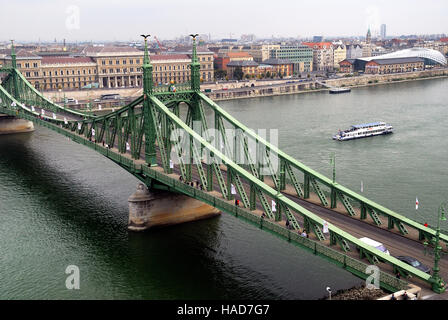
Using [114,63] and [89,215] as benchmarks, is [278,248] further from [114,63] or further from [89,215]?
[114,63]

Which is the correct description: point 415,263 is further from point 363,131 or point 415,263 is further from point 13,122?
point 13,122

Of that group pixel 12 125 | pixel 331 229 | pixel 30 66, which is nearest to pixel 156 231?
pixel 331 229

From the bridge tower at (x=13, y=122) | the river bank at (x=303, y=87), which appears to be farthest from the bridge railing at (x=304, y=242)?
the river bank at (x=303, y=87)

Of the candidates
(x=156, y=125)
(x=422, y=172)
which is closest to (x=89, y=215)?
(x=156, y=125)

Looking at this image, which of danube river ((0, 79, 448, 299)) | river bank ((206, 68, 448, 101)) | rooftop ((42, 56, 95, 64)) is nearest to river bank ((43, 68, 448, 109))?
river bank ((206, 68, 448, 101))

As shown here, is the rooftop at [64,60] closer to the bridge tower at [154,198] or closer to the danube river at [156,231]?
the danube river at [156,231]

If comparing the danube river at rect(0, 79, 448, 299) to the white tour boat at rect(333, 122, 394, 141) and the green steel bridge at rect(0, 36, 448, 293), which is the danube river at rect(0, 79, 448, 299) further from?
the green steel bridge at rect(0, 36, 448, 293)
